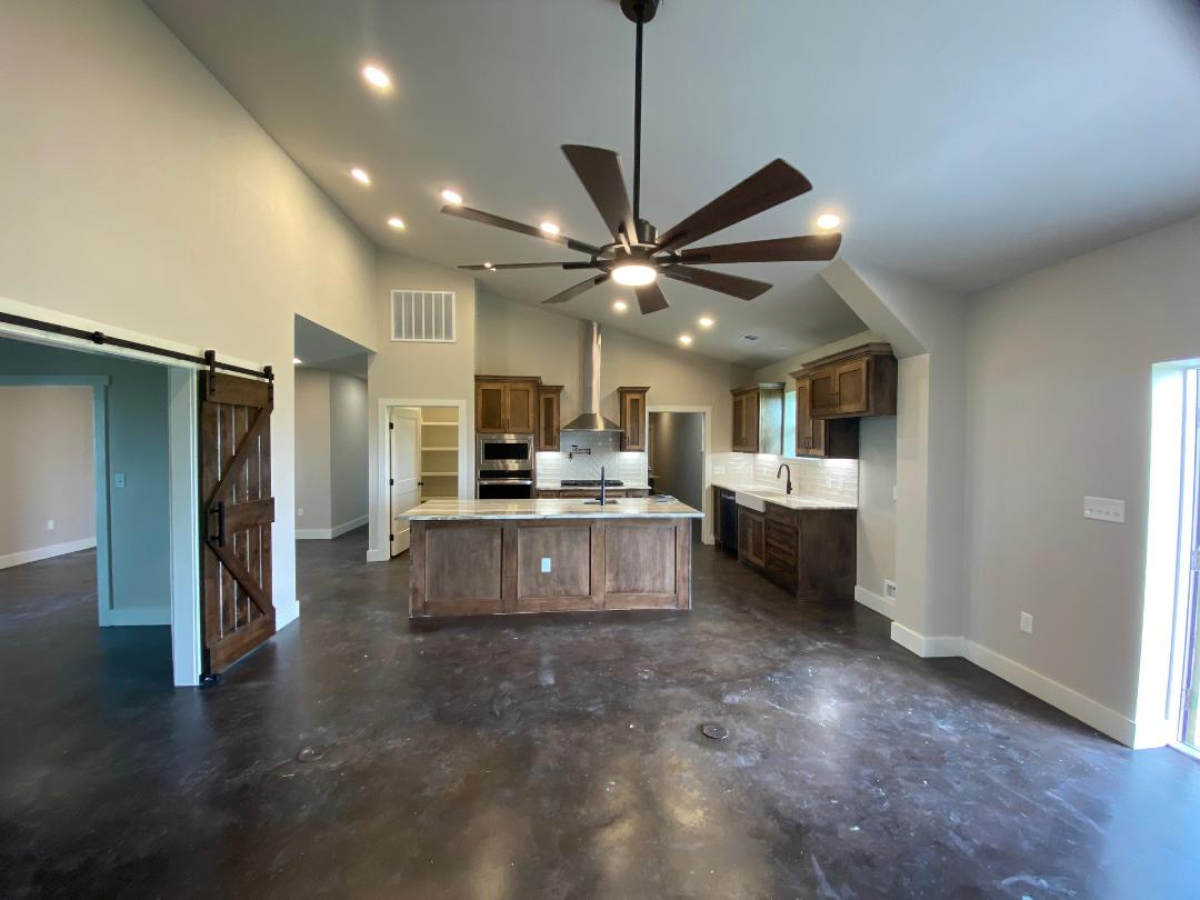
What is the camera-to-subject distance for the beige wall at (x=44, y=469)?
5.72 metres

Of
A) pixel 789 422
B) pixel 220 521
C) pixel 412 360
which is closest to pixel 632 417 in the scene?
pixel 789 422

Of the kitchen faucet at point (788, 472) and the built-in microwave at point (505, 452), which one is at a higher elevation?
the built-in microwave at point (505, 452)

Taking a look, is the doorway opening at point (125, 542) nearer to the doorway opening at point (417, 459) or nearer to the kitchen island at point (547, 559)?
the kitchen island at point (547, 559)

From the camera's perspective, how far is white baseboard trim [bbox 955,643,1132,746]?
2.52 m

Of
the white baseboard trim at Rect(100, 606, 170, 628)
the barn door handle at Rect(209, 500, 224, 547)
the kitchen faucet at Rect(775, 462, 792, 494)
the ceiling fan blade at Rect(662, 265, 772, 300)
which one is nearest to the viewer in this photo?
the ceiling fan blade at Rect(662, 265, 772, 300)

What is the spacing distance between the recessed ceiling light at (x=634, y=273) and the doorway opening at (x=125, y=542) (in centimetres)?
249

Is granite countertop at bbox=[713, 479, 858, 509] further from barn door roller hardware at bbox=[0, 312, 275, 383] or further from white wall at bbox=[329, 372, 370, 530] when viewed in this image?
white wall at bbox=[329, 372, 370, 530]

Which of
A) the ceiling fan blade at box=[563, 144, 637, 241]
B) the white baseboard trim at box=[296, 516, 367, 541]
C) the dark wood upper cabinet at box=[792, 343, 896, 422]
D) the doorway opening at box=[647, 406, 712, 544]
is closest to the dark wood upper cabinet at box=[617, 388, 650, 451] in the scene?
the doorway opening at box=[647, 406, 712, 544]

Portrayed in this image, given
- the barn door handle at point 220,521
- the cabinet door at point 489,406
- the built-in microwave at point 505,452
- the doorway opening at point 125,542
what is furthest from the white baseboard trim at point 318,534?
the barn door handle at point 220,521

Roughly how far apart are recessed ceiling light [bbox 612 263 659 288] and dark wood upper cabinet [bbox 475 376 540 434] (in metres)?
4.42

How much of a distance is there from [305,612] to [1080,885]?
510cm

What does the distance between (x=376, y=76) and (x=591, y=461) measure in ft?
16.7

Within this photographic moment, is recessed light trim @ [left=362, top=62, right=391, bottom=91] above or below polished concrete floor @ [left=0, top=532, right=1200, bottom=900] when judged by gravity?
above

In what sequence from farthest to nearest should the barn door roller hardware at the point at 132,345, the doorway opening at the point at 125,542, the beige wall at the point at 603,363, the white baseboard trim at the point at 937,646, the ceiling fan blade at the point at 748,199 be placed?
1. the beige wall at the point at 603,363
2. the white baseboard trim at the point at 937,646
3. the doorway opening at the point at 125,542
4. the barn door roller hardware at the point at 132,345
5. the ceiling fan blade at the point at 748,199
